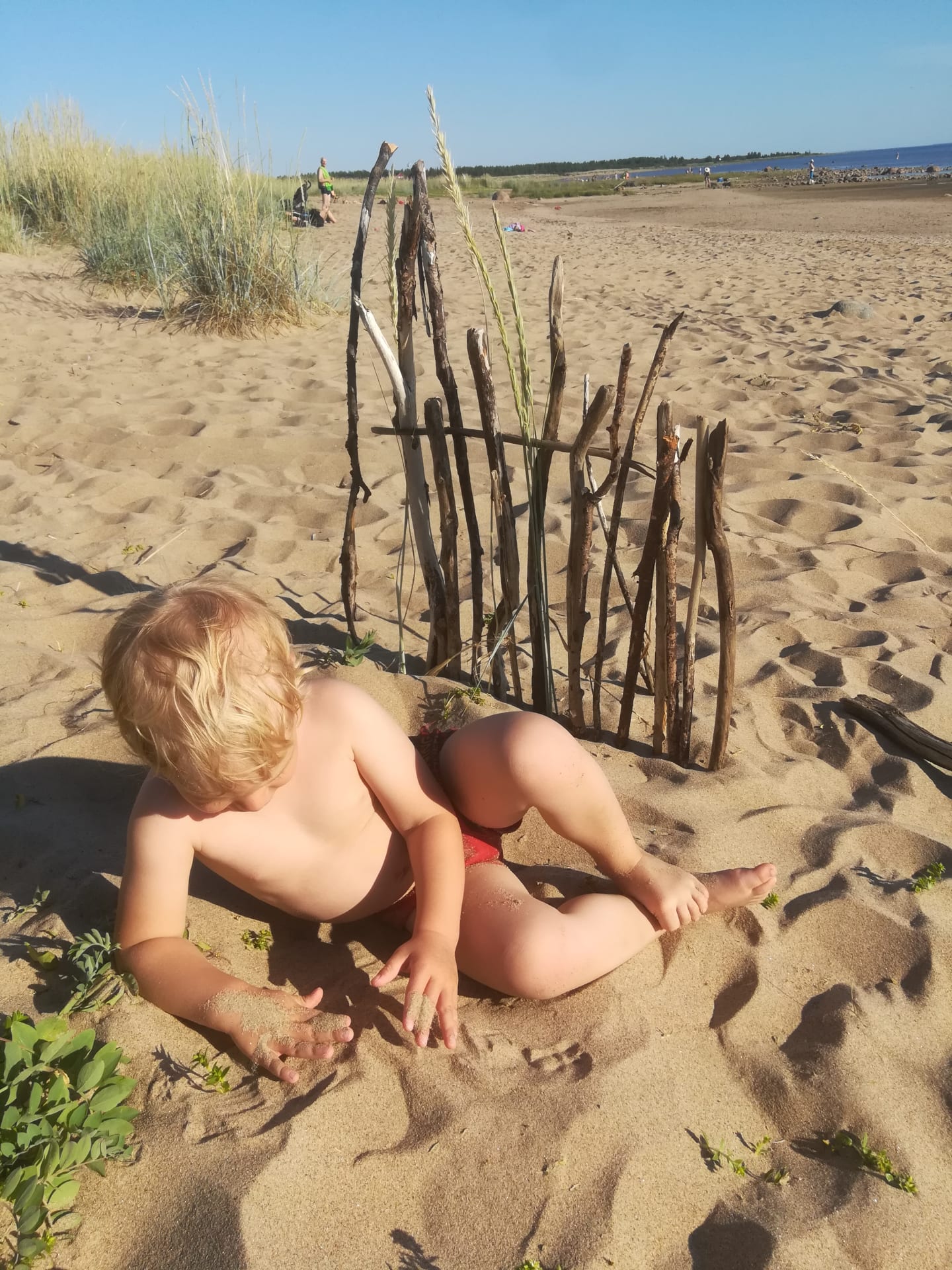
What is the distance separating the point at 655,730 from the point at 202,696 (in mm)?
1209

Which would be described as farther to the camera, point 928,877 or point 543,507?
point 543,507

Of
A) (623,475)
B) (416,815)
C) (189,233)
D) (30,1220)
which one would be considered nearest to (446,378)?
(623,475)

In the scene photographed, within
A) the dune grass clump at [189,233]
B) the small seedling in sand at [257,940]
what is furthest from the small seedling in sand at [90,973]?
the dune grass clump at [189,233]

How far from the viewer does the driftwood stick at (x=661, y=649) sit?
6.64 ft

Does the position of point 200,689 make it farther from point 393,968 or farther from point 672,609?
point 672,609

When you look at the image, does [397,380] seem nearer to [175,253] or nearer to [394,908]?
[394,908]

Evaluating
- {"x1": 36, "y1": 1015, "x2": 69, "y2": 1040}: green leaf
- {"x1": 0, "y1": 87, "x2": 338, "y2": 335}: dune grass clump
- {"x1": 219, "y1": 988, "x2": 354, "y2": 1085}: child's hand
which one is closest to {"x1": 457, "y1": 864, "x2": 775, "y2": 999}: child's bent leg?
{"x1": 219, "y1": 988, "x2": 354, "y2": 1085}: child's hand

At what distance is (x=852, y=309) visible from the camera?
25.1ft

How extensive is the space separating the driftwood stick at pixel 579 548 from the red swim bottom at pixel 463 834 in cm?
44

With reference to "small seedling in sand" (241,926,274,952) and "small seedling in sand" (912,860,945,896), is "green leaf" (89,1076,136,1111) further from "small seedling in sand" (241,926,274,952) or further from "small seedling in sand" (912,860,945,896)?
"small seedling in sand" (912,860,945,896)

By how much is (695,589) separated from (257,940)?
1139 mm

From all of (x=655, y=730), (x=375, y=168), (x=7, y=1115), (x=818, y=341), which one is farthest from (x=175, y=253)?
(x=7, y=1115)

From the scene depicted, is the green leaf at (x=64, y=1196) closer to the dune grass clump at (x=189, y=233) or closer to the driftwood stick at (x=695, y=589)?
the driftwood stick at (x=695, y=589)

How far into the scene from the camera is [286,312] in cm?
700
